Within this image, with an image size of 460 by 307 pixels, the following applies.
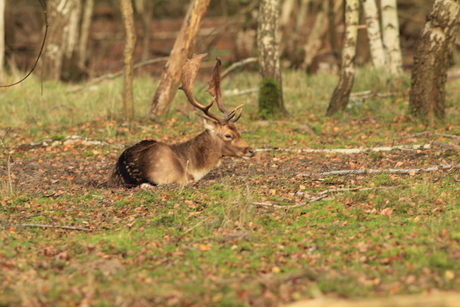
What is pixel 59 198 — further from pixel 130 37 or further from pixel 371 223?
pixel 130 37

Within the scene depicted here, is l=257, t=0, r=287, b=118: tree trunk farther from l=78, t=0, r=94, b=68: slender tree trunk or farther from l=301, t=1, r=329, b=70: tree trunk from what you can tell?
Result: l=78, t=0, r=94, b=68: slender tree trunk

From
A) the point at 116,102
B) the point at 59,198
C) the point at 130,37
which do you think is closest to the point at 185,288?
the point at 59,198

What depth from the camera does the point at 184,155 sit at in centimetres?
1041

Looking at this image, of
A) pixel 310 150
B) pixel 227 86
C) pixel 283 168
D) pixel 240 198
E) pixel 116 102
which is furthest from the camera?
pixel 227 86

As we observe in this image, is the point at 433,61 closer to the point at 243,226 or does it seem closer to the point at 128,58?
the point at 128,58

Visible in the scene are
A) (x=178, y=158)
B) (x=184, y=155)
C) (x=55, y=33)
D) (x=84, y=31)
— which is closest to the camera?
(x=178, y=158)

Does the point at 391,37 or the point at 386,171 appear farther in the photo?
the point at 391,37

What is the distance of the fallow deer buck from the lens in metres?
10.0

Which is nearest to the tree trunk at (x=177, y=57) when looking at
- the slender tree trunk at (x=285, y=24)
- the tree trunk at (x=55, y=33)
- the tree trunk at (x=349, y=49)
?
the tree trunk at (x=349, y=49)

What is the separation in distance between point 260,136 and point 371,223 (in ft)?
19.3

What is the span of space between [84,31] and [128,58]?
43.2 feet

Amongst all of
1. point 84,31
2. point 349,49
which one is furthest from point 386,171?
point 84,31

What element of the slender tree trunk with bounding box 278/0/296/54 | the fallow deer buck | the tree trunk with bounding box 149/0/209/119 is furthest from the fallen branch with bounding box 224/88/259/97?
the slender tree trunk with bounding box 278/0/296/54

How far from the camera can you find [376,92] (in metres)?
16.2
